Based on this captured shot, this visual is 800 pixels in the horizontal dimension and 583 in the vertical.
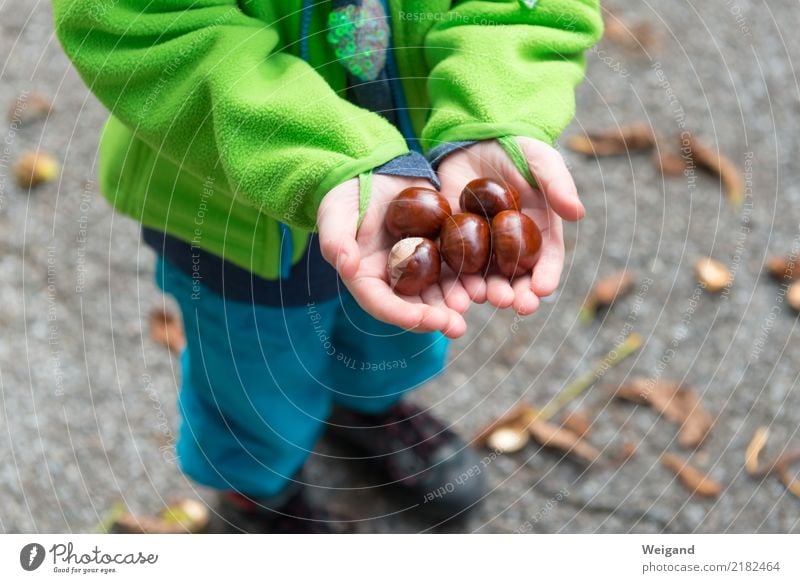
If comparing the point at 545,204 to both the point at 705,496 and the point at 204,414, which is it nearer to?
the point at 204,414

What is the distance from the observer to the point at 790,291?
1808mm

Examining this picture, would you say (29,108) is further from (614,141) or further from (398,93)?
(614,141)

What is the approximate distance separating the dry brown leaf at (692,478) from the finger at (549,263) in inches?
27.2

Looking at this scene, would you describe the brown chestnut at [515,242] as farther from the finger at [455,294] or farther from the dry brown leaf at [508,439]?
the dry brown leaf at [508,439]

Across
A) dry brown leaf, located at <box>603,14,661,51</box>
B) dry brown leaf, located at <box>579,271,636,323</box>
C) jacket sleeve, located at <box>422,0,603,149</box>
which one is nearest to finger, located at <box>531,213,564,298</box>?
jacket sleeve, located at <box>422,0,603,149</box>

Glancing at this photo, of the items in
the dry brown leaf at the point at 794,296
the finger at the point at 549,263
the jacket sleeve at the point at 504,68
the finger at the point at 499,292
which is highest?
the jacket sleeve at the point at 504,68

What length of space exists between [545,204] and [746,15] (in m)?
1.39

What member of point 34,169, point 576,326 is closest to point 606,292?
point 576,326

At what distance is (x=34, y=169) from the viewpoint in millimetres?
1974

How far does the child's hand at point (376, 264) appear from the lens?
3.11ft

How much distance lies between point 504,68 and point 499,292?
28cm

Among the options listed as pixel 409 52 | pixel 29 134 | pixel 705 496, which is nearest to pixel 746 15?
pixel 705 496

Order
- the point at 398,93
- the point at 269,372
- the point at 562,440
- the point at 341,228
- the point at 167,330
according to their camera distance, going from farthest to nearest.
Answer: the point at 167,330 < the point at 562,440 < the point at 269,372 < the point at 398,93 < the point at 341,228

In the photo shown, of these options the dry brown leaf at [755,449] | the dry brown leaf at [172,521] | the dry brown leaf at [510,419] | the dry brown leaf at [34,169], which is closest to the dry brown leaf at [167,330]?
the dry brown leaf at [172,521]
